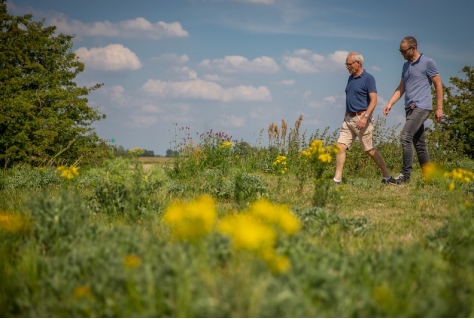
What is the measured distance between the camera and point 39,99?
1742 cm

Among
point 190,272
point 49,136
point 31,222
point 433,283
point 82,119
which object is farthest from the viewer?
point 82,119

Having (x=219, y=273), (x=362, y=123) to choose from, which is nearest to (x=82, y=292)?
(x=219, y=273)

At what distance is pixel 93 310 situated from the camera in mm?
2416

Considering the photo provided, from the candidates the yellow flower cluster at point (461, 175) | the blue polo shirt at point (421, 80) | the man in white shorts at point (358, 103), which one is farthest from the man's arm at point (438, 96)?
the yellow flower cluster at point (461, 175)

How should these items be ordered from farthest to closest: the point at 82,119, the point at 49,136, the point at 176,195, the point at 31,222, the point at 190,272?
the point at 82,119 → the point at 49,136 → the point at 176,195 → the point at 31,222 → the point at 190,272

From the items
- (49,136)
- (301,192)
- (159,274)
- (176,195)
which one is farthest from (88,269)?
(49,136)

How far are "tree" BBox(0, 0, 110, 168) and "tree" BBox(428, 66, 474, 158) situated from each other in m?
14.3

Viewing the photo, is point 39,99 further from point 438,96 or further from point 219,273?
point 219,273

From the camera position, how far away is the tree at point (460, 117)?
17.5m

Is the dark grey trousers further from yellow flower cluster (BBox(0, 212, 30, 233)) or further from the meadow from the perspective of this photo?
yellow flower cluster (BBox(0, 212, 30, 233))

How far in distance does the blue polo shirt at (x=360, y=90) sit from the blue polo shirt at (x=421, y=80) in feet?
2.48

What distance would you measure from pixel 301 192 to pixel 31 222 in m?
4.68

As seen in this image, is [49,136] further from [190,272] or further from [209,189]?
[190,272]

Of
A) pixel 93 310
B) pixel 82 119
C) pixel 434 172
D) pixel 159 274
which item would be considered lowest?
pixel 93 310
